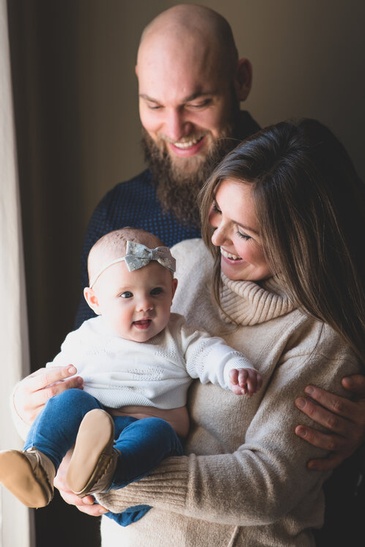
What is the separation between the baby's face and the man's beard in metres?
0.70

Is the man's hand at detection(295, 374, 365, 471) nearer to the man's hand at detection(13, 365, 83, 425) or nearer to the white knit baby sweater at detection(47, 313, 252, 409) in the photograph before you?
the white knit baby sweater at detection(47, 313, 252, 409)

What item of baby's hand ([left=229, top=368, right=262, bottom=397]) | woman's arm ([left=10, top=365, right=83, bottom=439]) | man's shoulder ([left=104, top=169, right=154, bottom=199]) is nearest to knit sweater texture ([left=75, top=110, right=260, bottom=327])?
man's shoulder ([left=104, top=169, right=154, bottom=199])

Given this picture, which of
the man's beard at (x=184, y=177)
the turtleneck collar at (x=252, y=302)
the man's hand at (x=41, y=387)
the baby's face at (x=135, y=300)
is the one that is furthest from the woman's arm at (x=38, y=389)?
the man's beard at (x=184, y=177)

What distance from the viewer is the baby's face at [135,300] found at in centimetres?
158

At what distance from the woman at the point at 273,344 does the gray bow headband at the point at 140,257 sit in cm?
15

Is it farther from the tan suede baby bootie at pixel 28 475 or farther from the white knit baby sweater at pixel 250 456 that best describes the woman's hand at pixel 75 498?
the tan suede baby bootie at pixel 28 475

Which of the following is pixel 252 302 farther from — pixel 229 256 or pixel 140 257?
pixel 140 257

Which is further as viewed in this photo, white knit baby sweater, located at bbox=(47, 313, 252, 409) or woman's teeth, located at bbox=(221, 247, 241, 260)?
woman's teeth, located at bbox=(221, 247, 241, 260)

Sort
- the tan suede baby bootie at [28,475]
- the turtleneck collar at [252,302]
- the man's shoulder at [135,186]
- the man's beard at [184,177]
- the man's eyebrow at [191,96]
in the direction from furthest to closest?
the man's shoulder at [135,186]
the man's beard at [184,177]
the man's eyebrow at [191,96]
the turtleneck collar at [252,302]
the tan suede baby bootie at [28,475]

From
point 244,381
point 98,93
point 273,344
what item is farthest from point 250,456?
point 98,93

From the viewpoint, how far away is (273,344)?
1.66 metres

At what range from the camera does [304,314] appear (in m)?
1.65

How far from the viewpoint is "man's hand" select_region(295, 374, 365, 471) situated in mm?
1581

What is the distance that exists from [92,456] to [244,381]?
0.36m
